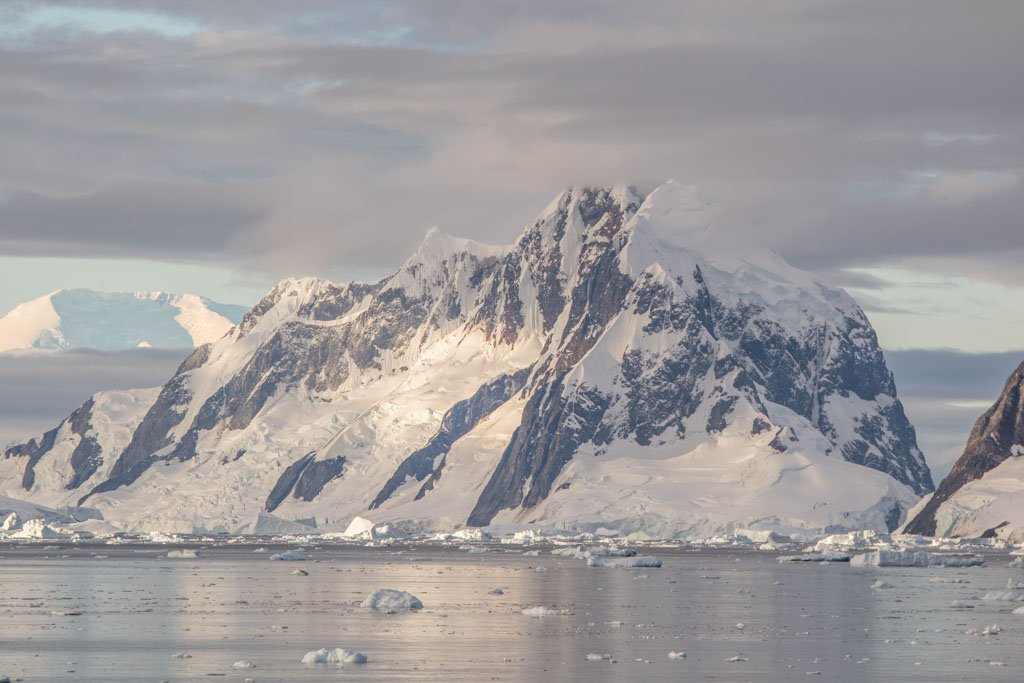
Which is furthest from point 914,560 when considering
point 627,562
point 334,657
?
point 334,657

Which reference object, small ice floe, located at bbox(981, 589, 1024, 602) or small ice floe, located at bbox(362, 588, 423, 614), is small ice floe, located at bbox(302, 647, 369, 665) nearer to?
small ice floe, located at bbox(362, 588, 423, 614)

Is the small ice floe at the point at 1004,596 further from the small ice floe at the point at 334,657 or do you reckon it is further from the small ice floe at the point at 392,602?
the small ice floe at the point at 334,657

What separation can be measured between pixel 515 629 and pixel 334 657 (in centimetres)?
2062

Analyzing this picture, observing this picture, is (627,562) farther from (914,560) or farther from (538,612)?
(538,612)

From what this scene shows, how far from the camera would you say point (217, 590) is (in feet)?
451

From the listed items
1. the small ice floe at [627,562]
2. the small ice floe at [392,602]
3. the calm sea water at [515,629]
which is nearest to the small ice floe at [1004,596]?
the calm sea water at [515,629]

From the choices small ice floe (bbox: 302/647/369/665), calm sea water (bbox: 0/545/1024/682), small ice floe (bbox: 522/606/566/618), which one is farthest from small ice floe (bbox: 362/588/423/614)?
small ice floe (bbox: 302/647/369/665)

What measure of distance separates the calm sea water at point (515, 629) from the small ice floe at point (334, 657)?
0.94m

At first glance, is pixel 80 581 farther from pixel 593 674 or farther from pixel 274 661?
pixel 593 674

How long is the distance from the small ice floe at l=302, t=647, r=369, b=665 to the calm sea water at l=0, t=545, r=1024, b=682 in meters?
0.94

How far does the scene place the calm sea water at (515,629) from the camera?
247 ft

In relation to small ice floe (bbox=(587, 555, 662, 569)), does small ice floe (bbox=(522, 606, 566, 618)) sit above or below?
above

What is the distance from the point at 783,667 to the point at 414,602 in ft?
124

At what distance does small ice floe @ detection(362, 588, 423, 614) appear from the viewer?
10938 cm
